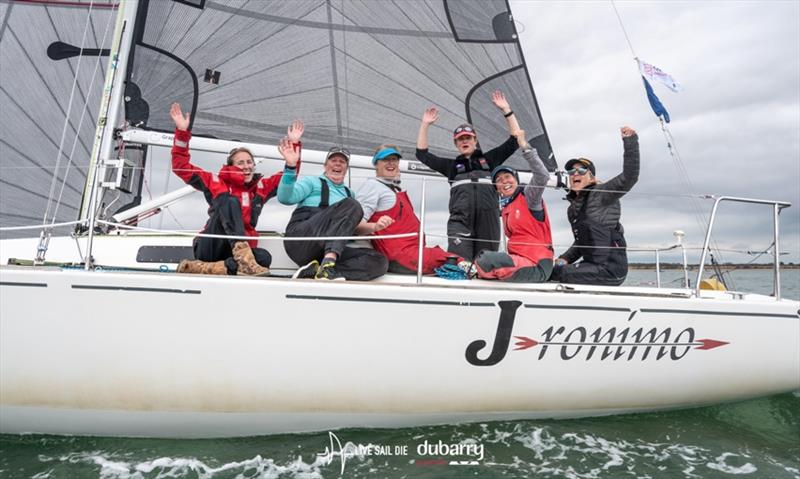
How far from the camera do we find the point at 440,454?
2240 mm

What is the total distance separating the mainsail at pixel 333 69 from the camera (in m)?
3.67

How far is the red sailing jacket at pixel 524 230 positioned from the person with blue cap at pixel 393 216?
0.42 meters

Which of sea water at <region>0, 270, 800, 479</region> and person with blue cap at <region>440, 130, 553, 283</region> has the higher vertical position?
person with blue cap at <region>440, 130, 553, 283</region>

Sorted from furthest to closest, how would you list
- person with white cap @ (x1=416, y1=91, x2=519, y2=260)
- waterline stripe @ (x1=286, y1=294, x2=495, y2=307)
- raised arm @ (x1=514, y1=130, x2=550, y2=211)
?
1. person with white cap @ (x1=416, y1=91, x2=519, y2=260)
2. raised arm @ (x1=514, y1=130, x2=550, y2=211)
3. waterline stripe @ (x1=286, y1=294, x2=495, y2=307)

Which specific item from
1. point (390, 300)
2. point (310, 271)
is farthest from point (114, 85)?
point (390, 300)

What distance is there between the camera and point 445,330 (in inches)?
89.7

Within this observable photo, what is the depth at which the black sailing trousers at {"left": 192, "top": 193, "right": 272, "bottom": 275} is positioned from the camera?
2.52 meters

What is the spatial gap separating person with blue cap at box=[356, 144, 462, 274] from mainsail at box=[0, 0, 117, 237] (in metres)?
2.23

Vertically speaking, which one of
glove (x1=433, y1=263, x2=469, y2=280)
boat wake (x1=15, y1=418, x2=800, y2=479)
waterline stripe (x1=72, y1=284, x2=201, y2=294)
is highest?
glove (x1=433, y1=263, x2=469, y2=280)

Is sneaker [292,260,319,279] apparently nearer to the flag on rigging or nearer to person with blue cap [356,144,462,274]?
person with blue cap [356,144,462,274]

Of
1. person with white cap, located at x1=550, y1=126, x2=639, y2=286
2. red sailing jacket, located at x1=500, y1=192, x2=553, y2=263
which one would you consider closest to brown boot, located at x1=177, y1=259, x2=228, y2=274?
red sailing jacket, located at x1=500, y1=192, x2=553, y2=263

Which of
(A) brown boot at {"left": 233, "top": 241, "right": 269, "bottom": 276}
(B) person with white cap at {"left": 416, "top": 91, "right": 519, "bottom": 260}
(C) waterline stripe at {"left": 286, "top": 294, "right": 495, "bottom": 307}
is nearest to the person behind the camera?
(C) waterline stripe at {"left": 286, "top": 294, "right": 495, "bottom": 307}

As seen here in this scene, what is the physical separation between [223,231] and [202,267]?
24 cm

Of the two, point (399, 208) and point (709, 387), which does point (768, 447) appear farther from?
point (399, 208)
